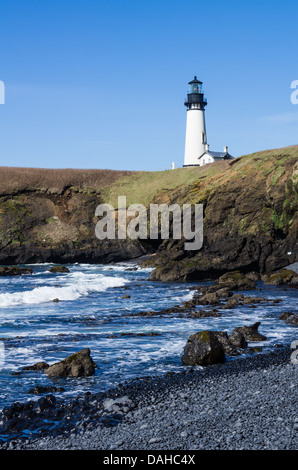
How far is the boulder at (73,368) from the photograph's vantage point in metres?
16.4

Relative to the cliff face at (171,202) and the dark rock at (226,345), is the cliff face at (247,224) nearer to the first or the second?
the cliff face at (171,202)

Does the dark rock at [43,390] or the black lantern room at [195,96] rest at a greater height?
the black lantern room at [195,96]

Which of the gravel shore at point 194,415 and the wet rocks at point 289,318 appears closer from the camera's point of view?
the gravel shore at point 194,415

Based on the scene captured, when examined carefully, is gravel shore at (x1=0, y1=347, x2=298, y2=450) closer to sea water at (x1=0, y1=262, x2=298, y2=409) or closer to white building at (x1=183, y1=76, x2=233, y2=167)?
sea water at (x1=0, y1=262, x2=298, y2=409)

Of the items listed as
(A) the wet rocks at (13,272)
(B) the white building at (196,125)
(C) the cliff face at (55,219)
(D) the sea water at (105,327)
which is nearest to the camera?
(D) the sea water at (105,327)

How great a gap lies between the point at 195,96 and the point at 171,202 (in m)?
28.0

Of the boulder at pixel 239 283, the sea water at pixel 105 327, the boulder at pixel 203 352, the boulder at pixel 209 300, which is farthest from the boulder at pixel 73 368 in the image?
the boulder at pixel 239 283

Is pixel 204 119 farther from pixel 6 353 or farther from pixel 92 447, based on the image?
pixel 92 447

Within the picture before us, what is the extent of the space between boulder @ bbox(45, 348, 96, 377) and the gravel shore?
1.74 metres

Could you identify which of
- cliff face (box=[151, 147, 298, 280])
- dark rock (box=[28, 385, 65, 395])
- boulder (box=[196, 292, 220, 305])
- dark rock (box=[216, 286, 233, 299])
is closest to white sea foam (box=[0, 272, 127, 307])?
cliff face (box=[151, 147, 298, 280])

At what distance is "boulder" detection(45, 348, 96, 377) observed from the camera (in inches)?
644

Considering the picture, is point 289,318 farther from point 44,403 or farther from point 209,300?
point 44,403
